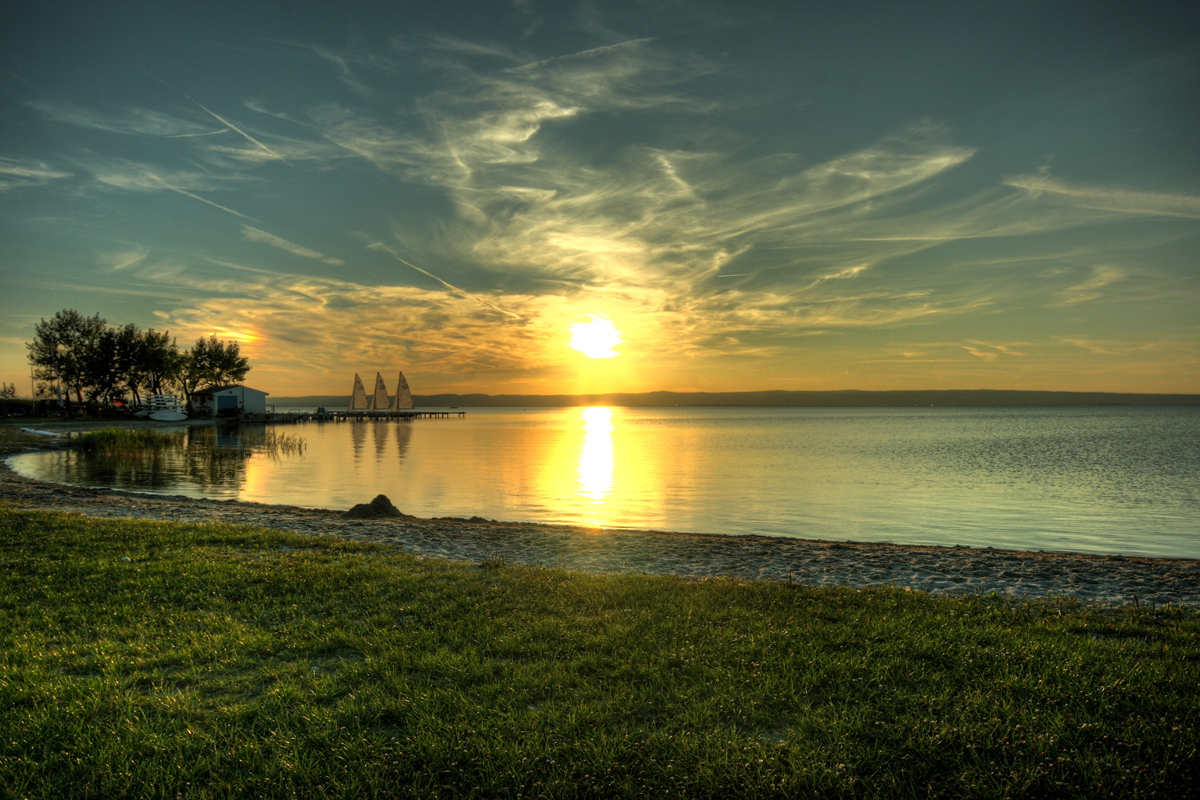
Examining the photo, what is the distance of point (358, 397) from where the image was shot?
473 feet

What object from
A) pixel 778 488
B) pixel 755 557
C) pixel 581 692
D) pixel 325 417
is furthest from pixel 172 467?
pixel 325 417

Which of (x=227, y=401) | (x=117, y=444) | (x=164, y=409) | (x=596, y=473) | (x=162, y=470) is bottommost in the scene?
(x=596, y=473)

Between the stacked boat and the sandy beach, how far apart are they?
9237 cm

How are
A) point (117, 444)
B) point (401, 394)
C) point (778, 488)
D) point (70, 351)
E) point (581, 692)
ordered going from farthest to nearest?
point (401, 394) → point (70, 351) → point (117, 444) → point (778, 488) → point (581, 692)

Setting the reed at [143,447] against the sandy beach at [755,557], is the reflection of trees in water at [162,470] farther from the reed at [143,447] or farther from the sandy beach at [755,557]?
the sandy beach at [755,557]

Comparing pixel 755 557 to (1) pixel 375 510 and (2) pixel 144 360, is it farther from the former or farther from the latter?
(2) pixel 144 360

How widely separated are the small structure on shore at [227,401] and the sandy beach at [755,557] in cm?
10831

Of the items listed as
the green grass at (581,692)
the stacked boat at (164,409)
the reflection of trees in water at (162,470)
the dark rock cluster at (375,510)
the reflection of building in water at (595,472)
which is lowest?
the reflection of building in water at (595,472)

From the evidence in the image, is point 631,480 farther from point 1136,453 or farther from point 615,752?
point 1136,453

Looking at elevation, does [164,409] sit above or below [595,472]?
above

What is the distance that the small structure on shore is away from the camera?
115 meters

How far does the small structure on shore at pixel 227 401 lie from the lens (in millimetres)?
114750

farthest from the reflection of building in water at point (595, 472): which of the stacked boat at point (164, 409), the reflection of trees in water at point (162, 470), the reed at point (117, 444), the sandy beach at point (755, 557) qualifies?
the stacked boat at point (164, 409)

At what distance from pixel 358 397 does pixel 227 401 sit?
3205 cm
